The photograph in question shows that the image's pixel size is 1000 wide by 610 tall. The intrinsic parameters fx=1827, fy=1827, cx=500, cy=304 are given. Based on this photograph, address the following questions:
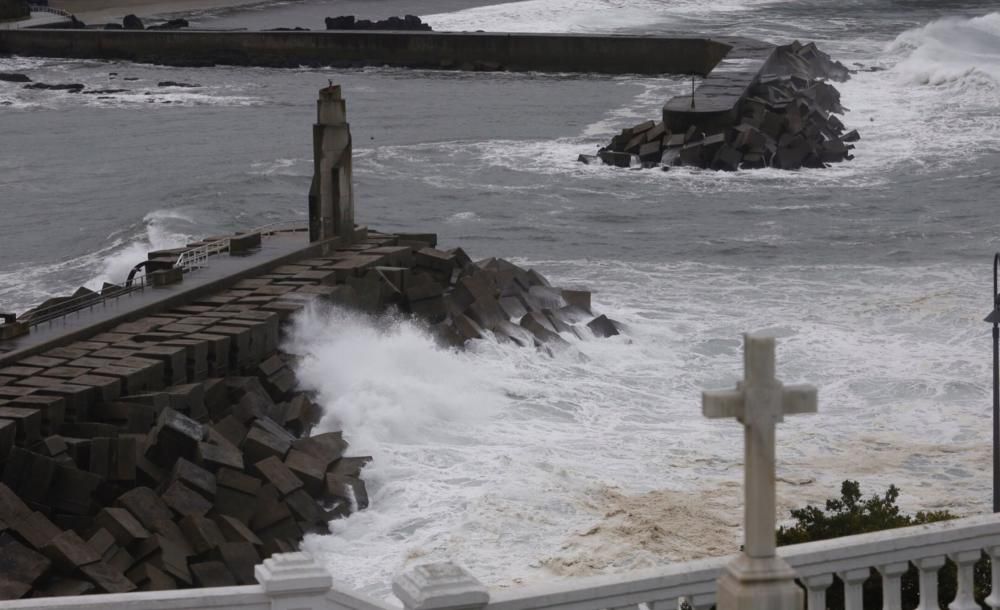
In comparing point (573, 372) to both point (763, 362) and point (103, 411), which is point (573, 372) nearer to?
point (103, 411)

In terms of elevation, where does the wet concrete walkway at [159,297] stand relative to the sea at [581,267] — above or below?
above

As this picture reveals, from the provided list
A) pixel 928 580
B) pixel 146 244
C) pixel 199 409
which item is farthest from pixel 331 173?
pixel 928 580

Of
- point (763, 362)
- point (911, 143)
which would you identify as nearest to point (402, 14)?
point (911, 143)

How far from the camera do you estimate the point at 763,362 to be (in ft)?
15.3

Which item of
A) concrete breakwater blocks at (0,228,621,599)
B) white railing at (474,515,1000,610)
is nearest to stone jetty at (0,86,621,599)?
concrete breakwater blocks at (0,228,621,599)

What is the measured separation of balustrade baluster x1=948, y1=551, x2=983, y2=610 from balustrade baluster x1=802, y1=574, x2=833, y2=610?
1.63ft

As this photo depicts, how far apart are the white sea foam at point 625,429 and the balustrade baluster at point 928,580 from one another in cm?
603

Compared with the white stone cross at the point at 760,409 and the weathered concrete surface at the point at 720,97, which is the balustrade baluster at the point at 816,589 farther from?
the weathered concrete surface at the point at 720,97

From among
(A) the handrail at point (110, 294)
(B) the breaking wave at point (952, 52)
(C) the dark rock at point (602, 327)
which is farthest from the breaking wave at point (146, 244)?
(B) the breaking wave at point (952, 52)

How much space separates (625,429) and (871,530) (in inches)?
271

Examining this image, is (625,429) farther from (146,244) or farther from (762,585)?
(146,244)

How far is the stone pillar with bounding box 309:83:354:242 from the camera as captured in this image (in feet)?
63.4

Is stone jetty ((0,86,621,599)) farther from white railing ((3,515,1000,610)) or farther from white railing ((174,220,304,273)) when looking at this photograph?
white railing ((3,515,1000,610))

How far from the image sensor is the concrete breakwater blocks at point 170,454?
11203mm
